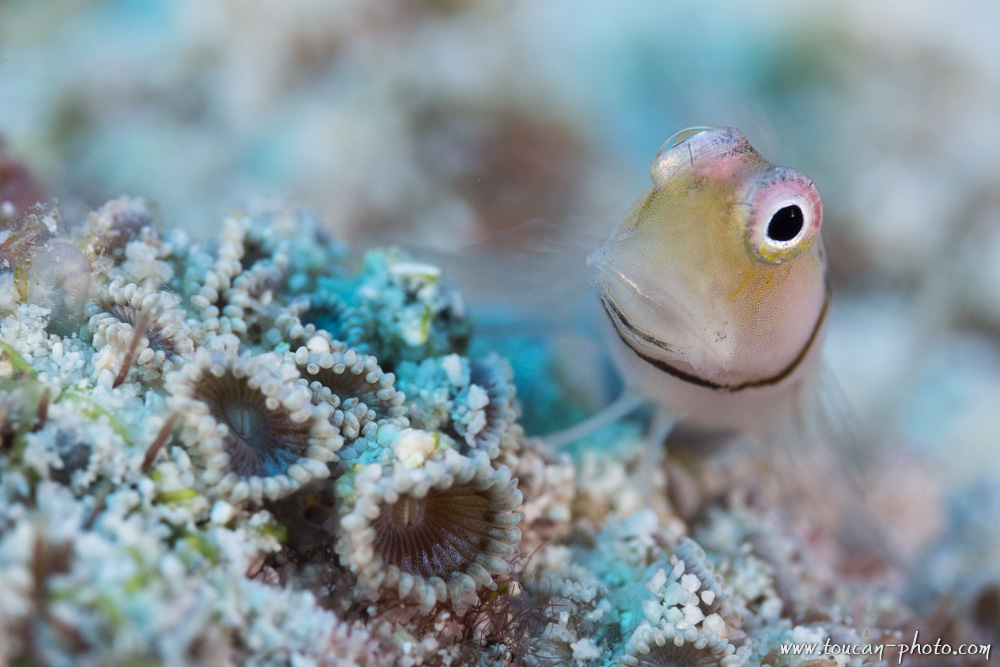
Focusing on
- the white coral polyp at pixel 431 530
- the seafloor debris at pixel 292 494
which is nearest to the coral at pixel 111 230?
the seafloor debris at pixel 292 494

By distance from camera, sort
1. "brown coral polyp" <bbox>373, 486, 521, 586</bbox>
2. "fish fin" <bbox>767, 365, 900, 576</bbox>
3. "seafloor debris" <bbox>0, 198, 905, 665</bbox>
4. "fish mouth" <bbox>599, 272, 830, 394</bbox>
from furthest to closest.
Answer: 1. "fish fin" <bbox>767, 365, 900, 576</bbox>
2. "fish mouth" <bbox>599, 272, 830, 394</bbox>
3. "brown coral polyp" <bbox>373, 486, 521, 586</bbox>
4. "seafloor debris" <bbox>0, 198, 905, 665</bbox>

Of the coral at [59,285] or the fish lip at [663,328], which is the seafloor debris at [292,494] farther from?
the fish lip at [663,328]

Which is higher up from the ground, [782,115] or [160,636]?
[782,115]

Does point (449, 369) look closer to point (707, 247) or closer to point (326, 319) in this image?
point (326, 319)

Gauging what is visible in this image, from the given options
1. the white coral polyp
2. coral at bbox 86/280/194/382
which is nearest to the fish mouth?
the white coral polyp

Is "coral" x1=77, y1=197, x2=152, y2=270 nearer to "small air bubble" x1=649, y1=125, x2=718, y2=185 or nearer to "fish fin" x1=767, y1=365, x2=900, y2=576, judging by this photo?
"small air bubble" x1=649, y1=125, x2=718, y2=185

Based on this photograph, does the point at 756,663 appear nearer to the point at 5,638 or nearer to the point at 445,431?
the point at 445,431

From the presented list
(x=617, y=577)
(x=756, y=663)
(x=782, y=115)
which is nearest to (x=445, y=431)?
(x=617, y=577)

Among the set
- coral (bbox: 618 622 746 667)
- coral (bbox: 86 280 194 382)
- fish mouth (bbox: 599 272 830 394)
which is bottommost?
coral (bbox: 618 622 746 667)
